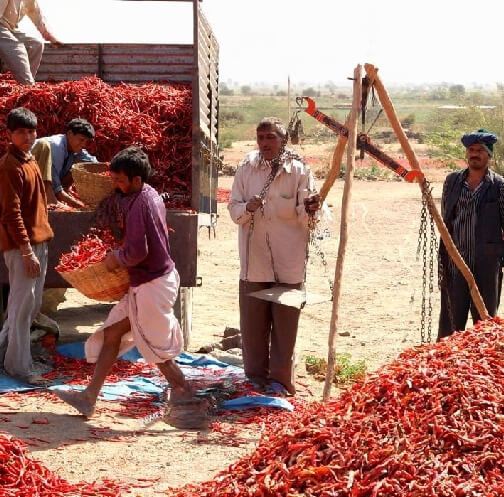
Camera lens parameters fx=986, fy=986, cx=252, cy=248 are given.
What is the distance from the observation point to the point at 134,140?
8812 mm

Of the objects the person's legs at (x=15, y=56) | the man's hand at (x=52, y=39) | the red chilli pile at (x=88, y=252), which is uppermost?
the man's hand at (x=52, y=39)

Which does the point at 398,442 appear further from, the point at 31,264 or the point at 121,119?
the point at 121,119

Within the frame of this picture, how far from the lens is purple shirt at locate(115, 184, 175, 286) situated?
6398 millimetres

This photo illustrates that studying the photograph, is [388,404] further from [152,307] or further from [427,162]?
[427,162]

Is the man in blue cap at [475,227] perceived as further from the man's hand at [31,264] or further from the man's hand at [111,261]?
the man's hand at [31,264]

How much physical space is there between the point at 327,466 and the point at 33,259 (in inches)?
138

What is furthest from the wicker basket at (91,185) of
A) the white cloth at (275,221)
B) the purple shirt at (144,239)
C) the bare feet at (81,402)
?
the bare feet at (81,402)

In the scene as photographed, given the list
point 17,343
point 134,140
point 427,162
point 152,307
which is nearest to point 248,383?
point 152,307

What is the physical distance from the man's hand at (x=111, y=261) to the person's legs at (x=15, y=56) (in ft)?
11.7

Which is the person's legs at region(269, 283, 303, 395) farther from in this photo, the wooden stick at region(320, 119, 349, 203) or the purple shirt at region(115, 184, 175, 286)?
the purple shirt at region(115, 184, 175, 286)

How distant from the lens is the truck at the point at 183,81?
25.8ft

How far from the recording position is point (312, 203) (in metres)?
7.11

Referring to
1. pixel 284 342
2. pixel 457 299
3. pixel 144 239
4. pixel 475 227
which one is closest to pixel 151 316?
pixel 144 239

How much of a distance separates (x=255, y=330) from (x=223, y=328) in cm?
250
